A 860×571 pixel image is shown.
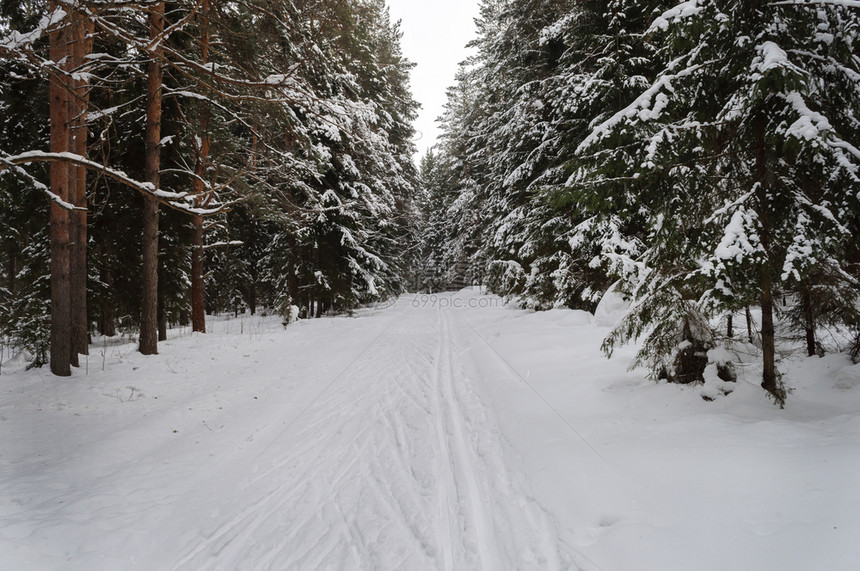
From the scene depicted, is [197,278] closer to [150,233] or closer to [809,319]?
[150,233]

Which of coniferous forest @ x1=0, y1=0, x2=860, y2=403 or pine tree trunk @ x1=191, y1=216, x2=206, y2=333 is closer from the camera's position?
coniferous forest @ x1=0, y1=0, x2=860, y2=403

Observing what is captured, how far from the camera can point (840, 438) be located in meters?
3.02

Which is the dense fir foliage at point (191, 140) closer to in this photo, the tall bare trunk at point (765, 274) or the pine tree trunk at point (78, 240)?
the pine tree trunk at point (78, 240)

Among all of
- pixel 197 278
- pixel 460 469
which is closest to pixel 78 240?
pixel 197 278

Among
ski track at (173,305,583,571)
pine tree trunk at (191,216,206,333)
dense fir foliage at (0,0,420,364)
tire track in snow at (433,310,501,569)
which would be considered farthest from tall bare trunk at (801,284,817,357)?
pine tree trunk at (191,216,206,333)

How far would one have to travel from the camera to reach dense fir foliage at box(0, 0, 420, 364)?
486cm

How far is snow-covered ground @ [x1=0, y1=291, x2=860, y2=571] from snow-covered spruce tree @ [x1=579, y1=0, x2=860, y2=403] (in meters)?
1.06

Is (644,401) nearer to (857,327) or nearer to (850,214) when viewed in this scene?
(857,327)

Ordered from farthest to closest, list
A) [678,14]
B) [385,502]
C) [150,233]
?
1. [150,233]
2. [678,14]
3. [385,502]

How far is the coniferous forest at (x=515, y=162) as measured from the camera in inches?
139

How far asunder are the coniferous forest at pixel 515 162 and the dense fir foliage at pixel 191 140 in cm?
8

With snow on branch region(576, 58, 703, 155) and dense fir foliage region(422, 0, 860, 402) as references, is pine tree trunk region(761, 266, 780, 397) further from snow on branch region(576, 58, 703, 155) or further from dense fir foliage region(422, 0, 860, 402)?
snow on branch region(576, 58, 703, 155)

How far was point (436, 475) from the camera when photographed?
3668 millimetres

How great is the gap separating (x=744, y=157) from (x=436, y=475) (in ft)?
15.7
